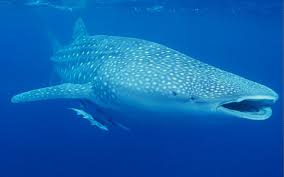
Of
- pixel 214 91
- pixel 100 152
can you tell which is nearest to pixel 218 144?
pixel 100 152

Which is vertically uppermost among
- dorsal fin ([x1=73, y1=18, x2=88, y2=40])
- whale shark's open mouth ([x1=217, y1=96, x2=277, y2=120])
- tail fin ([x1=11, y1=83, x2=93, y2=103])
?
dorsal fin ([x1=73, y1=18, x2=88, y2=40])

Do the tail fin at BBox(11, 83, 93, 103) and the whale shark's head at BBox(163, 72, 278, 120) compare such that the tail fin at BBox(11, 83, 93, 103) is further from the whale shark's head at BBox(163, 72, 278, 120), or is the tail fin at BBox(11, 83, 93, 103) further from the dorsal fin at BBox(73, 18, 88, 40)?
the dorsal fin at BBox(73, 18, 88, 40)

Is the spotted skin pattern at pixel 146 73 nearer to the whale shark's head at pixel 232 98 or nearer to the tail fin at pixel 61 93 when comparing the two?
the whale shark's head at pixel 232 98

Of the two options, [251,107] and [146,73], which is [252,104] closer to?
[251,107]

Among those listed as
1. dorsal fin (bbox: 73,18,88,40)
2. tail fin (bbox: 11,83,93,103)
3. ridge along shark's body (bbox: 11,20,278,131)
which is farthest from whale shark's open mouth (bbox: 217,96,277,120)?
dorsal fin (bbox: 73,18,88,40)

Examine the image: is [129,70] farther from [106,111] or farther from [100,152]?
[100,152]

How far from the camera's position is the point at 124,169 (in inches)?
692

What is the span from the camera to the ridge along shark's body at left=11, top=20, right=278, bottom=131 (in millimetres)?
4965

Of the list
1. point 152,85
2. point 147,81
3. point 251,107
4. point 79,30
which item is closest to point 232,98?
point 251,107

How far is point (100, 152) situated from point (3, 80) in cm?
1538

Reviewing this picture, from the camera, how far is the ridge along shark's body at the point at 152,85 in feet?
16.3

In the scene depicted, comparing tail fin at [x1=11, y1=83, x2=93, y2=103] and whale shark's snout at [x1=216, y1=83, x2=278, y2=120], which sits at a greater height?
whale shark's snout at [x1=216, y1=83, x2=278, y2=120]

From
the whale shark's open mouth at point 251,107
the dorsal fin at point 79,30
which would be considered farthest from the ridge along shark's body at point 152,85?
the dorsal fin at point 79,30

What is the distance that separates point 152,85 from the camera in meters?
5.91
